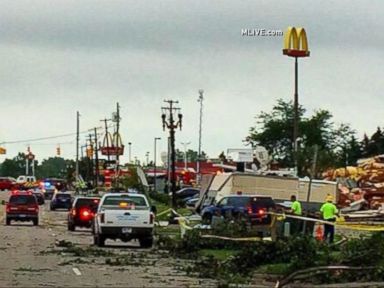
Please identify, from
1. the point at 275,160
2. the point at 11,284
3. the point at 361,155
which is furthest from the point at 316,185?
the point at 361,155

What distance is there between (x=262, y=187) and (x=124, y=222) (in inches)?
1055

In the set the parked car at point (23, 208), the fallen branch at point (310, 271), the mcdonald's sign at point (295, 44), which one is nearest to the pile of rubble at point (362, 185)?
the mcdonald's sign at point (295, 44)

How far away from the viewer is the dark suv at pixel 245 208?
4103cm

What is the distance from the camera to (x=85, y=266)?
27.1m

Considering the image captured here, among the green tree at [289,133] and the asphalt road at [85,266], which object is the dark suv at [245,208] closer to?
the asphalt road at [85,266]

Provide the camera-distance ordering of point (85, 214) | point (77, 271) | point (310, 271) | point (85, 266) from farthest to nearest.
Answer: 1. point (85, 214)
2. point (85, 266)
3. point (77, 271)
4. point (310, 271)

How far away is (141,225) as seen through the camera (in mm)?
36375

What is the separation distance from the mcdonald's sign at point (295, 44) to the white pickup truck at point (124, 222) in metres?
46.8

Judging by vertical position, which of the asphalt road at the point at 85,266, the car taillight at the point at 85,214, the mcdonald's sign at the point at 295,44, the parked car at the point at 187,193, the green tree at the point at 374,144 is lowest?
the asphalt road at the point at 85,266

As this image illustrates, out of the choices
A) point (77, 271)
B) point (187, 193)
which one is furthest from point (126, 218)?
point (187, 193)

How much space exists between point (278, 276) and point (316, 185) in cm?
4280

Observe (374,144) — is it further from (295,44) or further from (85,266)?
(85,266)

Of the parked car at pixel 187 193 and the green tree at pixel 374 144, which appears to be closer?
Result: the parked car at pixel 187 193

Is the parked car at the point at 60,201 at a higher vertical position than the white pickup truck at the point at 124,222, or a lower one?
lower
